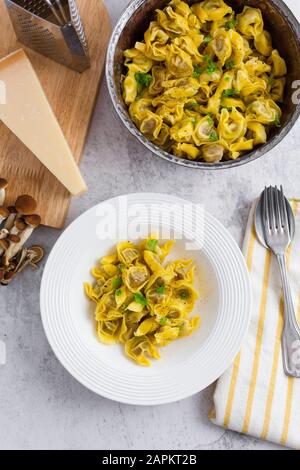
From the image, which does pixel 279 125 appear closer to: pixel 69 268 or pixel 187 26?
pixel 187 26

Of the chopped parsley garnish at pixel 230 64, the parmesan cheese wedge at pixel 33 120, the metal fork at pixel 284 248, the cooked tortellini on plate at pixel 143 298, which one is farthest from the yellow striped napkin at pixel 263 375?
the parmesan cheese wedge at pixel 33 120

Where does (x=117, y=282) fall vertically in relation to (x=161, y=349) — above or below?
above

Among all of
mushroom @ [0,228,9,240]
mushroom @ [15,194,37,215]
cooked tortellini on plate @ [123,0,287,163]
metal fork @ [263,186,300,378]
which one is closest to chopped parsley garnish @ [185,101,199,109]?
cooked tortellini on plate @ [123,0,287,163]

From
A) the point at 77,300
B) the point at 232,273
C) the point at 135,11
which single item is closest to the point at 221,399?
the point at 232,273

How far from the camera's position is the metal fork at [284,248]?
1492 millimetres

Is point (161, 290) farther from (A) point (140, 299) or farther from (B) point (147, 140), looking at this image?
(B) point (147, 140)

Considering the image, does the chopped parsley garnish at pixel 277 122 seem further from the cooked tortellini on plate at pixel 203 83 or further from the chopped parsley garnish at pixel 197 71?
the chopped parsley garnish at pixel 197 71

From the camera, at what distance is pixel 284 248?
1.53 metres

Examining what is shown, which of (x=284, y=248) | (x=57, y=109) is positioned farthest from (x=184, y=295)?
(x=57, y=109)

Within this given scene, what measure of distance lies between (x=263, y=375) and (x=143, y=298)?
1.33 ft

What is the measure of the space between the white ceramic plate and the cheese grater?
410mm

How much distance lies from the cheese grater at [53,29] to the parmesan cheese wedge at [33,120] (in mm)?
70

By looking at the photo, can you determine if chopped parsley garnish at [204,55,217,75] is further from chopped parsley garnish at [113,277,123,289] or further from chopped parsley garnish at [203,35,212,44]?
chopped parsley garnish at [113,277,123,289]

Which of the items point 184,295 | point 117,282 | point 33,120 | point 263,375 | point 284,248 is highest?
point 33,120
